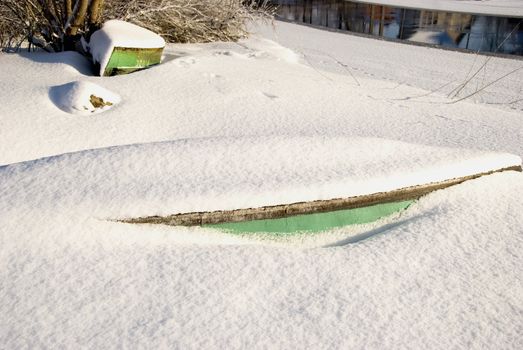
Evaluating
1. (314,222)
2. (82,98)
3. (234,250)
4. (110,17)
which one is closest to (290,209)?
(314,222)

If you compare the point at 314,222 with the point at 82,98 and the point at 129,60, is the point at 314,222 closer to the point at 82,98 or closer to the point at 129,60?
the point at 82,98

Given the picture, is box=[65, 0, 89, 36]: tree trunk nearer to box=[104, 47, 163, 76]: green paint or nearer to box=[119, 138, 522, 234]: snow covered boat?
box=[104, 47, 163, 76]: green paint

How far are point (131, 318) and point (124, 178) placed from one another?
500mm

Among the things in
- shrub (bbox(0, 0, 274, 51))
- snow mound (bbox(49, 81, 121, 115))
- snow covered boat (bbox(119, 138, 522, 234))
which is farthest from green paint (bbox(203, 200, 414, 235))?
shrub (bbox(0, 0, 274, 51))

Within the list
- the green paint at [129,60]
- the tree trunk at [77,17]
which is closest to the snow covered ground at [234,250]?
the green paint at [129,60]

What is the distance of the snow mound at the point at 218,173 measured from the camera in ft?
3.91

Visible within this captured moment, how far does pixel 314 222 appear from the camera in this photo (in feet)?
4.41

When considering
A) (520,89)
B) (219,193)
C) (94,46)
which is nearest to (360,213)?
(219,193)

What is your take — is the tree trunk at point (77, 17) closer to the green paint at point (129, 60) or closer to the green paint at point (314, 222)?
the green paint at point (129, 60)

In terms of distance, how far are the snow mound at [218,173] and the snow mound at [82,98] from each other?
101cm

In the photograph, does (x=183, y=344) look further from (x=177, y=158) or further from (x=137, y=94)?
(x=137, y=94)

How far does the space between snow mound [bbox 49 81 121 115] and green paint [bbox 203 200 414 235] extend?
143cm

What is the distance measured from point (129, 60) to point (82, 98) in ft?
2.12

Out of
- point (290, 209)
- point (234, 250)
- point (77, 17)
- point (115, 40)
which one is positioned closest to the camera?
point (234, 250)
